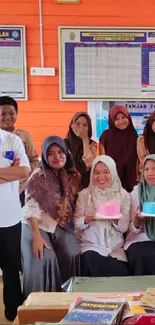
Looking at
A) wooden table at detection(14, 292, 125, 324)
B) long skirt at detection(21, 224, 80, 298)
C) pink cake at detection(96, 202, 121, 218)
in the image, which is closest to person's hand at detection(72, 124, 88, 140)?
pink cake at detection(96, 202, 121, 218)

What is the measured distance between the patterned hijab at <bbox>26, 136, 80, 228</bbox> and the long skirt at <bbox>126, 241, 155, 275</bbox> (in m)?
0.47

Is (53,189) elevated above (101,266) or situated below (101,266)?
above

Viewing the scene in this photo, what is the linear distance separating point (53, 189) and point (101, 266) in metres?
0.58

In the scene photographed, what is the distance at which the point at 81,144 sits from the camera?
10.7 ft

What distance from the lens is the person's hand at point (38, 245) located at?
252cm

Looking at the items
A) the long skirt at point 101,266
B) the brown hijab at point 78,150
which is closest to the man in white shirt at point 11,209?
the long skirt at point 101,266

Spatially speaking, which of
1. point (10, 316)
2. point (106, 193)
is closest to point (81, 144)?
point (106, 193)

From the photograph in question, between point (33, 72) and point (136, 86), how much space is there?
0.93 m

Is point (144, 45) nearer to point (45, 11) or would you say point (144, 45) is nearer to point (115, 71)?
point (115, 71)

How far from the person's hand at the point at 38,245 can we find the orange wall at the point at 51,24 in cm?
130

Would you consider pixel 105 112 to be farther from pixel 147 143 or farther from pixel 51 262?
pixel 51 262

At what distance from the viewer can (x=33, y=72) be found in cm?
362

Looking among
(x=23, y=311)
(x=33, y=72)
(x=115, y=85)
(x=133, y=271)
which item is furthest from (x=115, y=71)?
(x=23, y=311)

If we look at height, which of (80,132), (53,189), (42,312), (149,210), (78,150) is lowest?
(42,312)
